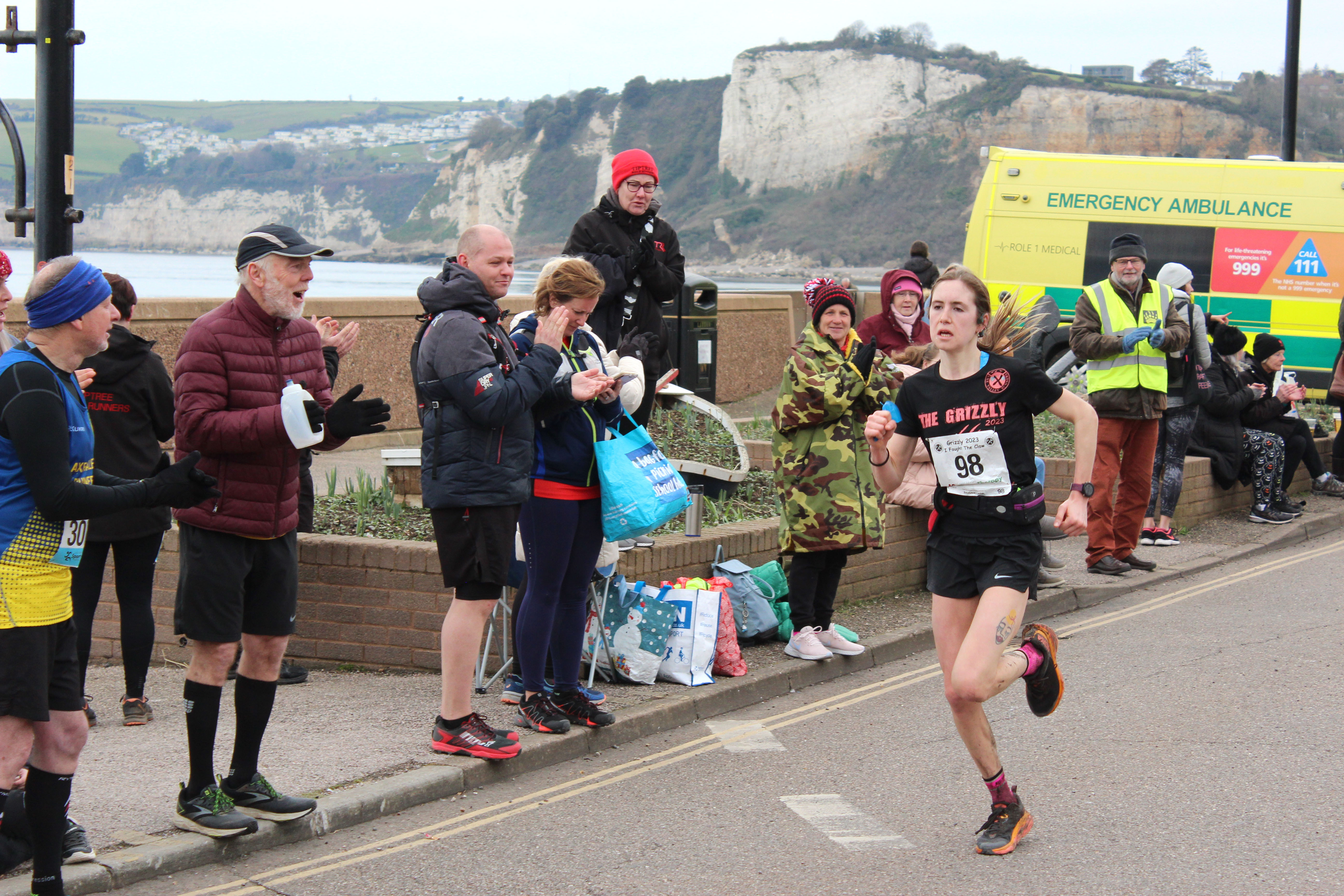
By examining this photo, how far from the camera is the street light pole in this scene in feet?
61.1

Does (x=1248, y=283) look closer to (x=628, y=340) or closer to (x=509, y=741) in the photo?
(x=628, y=340)

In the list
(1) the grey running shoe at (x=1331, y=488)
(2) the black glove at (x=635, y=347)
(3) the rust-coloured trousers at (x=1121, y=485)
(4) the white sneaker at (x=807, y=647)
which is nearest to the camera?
(2) the black glove at (x=635, y=347)

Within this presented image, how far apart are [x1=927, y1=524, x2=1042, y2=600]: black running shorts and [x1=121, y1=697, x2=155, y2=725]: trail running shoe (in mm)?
3567

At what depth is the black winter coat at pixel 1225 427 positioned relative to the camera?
11500 millimetres

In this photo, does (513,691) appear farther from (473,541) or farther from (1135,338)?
(1135,338)

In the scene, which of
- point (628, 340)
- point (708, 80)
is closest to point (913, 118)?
point (708, 80)

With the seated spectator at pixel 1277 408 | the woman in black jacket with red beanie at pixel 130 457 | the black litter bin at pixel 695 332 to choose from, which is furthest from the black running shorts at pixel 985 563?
the black litter bin at pixel 695 332

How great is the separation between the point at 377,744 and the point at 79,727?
1659 mm

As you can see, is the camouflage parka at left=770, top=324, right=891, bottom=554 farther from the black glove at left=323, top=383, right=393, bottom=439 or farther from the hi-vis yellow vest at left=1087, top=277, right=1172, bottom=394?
the hi-vis yellow vest at left=1087, top=277, right=1172, bottom=394

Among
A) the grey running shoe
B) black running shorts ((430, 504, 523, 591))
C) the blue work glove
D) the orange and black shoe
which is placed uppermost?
the blue work glove

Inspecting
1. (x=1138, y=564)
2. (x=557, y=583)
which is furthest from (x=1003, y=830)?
(x=1138, y=564)

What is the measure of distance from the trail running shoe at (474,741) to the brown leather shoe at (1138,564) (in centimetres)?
582

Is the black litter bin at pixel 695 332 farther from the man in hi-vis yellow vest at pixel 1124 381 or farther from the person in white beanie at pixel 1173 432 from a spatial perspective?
the man in hi-vis yellow vest at pixel 1124 381

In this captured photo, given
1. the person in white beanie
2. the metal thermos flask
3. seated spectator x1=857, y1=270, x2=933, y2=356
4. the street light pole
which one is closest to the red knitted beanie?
the metal thermos flask
